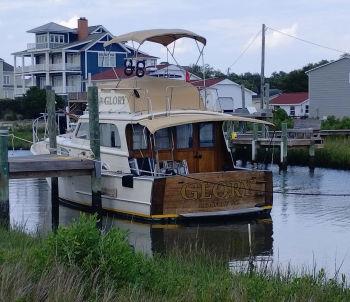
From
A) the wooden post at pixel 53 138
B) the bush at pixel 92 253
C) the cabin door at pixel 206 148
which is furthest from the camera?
the wooden post at pixel 53 138

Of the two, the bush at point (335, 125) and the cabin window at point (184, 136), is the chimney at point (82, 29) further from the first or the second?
the cabin window at point (184, 136)

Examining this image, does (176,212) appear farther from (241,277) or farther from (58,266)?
(58,266)

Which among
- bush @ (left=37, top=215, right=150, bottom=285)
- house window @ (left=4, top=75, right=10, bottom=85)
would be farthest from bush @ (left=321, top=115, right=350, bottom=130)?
house window @ (left=4, top=75, right=10, bottom=85)

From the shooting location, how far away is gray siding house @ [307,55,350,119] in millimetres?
59781

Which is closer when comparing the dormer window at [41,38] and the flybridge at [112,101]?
the flybridge at [112,101]

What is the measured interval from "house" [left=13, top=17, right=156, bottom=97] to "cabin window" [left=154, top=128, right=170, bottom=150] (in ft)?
170

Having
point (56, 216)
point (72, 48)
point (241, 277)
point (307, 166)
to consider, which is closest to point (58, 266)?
point (241, 277)

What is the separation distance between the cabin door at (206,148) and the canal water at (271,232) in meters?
2.12

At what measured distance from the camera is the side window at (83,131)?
23281 mm

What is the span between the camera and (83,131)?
926 inches

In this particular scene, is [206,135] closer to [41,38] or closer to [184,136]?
[184,136]

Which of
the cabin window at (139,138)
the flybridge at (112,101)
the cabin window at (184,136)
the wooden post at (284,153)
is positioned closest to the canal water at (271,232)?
the cabin window at (139,138)

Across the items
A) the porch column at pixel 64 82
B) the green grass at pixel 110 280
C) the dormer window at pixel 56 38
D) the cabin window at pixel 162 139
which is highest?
the dormer window at pixel 56 38

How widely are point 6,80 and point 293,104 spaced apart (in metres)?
38.3
